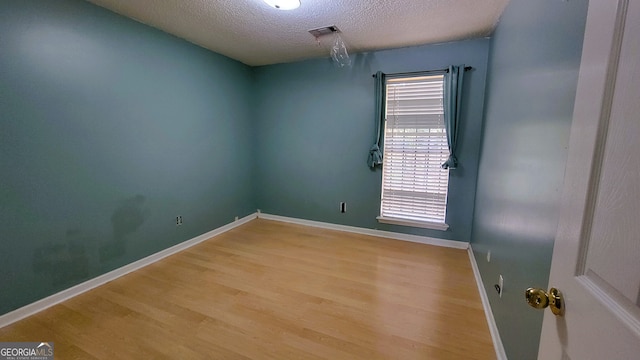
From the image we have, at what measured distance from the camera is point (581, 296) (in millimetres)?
539

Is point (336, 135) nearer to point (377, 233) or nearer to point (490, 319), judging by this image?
point (377, 233)

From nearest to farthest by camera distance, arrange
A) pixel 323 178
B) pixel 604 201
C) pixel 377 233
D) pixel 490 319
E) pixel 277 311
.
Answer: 1. pixel 604 201
2. pixel 490 319
3. pixel 277 311
4. pixel 377 233
5. pixel 323 178

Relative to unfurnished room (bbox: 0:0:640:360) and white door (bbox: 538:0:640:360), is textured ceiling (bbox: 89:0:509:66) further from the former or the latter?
white door (bbox: 538:0:640:360)

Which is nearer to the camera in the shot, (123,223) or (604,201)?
(604,201)

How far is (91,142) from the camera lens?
2189mm

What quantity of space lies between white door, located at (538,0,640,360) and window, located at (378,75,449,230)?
2628 mm

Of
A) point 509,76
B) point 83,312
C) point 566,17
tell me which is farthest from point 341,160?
point 83,312

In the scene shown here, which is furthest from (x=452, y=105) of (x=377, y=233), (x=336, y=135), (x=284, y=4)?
(x=284, y=4)

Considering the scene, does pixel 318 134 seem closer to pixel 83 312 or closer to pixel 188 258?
pixel 188 258

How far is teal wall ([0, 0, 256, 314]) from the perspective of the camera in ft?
5.92

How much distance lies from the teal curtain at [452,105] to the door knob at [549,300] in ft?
8.49

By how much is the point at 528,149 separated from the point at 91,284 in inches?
134

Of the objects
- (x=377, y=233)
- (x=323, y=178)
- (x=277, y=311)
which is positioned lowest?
(x=277, y=311)

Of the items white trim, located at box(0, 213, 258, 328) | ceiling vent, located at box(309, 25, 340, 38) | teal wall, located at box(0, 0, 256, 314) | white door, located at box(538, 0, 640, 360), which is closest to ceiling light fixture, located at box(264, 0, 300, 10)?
ceiling vent, located at box(309, 25, 340, 38)
